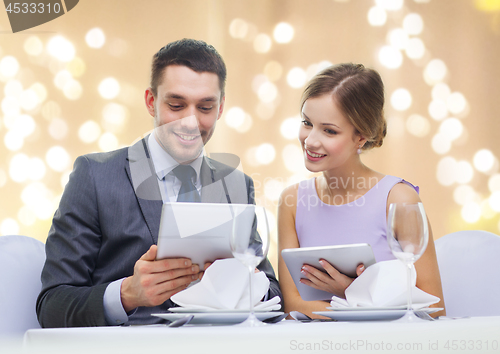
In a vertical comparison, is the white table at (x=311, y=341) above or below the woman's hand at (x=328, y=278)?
above

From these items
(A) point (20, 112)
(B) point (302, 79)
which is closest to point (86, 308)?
(A) point (20, 112)

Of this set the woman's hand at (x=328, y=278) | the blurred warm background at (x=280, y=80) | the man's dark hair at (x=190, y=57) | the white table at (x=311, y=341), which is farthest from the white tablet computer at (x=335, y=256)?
the blurred warm background at (x=280, y=80)

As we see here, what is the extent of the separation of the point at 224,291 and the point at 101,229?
525mm

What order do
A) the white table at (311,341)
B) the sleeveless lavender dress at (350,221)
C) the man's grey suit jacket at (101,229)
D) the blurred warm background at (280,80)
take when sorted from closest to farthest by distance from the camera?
1. the white table at (311,341)
2. the man's grey suit jacket at (101,229)
3. the sleeveless lavender dress at (350,221)
4. the blurred warm background at (280,80)

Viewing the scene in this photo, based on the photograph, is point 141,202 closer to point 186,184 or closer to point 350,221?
point 186,184

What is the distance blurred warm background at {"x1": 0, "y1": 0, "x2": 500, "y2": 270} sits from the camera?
7.11 ft

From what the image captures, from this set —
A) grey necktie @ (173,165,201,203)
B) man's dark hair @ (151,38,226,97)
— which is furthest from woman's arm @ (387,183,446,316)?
man's dark hair @ (151,38,226,97)

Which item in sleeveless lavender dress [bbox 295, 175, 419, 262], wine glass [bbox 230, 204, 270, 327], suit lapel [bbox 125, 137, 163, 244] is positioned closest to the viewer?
wine glass [bbox 230, 204, 270, 327]

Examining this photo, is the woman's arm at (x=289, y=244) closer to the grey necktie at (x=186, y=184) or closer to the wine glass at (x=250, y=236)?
the grey necktie at (x=186, y=184)

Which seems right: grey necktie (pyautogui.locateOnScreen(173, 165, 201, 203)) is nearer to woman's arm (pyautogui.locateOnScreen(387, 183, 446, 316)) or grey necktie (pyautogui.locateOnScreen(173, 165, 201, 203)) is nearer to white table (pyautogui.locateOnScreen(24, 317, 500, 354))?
woman's arm (pyautogui.locateOnScreen(387, 183, 446, 316))

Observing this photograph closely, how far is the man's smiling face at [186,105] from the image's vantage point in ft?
4.67

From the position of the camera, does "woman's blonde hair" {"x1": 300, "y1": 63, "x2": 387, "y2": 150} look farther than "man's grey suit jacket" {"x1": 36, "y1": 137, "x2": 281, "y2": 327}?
Yes

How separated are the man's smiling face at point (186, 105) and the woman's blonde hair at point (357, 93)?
11.8 inches

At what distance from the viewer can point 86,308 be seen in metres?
0.97
